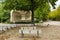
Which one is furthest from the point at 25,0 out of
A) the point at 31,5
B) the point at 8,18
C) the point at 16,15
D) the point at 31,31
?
the point at 8,18

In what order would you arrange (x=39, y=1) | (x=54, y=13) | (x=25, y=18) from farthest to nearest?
1. (x=54, y=13)
2. (x=25, y=18)
3. (x=39, y=1)

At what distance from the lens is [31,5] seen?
3034 cm

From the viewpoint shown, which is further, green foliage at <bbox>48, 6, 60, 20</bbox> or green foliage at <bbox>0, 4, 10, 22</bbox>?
green foliage at <bbox>48, 6, 60, 20</bbox>

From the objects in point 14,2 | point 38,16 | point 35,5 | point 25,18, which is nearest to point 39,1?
point 35,5

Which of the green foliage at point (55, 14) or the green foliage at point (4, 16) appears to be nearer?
the green foliage at point (4, 16)

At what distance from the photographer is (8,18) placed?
50906 mm

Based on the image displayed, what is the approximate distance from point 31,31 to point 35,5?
16697 millimetres

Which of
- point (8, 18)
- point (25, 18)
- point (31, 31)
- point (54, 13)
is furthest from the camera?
point (54, 13)

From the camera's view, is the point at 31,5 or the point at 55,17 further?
the point at 55,17

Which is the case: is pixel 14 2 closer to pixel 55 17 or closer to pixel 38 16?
pixel 38 16

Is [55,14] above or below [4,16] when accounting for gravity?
below

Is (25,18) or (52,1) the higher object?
(52,1)

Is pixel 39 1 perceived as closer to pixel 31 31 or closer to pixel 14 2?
pixel 14 2

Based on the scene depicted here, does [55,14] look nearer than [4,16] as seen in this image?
No
